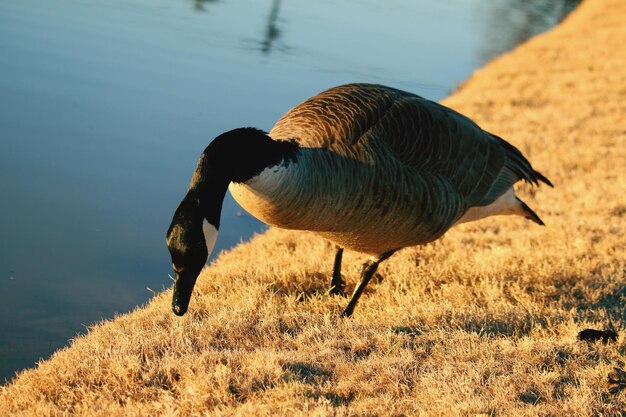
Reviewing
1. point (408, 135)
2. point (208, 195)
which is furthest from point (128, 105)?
point (208, 195)

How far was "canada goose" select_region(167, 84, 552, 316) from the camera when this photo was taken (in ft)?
14.1

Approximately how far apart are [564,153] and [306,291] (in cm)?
677

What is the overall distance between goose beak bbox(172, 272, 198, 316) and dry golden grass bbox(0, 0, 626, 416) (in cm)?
28

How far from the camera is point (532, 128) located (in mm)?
13445

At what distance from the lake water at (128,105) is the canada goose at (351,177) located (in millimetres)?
2420

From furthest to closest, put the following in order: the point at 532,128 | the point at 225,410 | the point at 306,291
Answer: the point at 532,128 < the point at 306,291 < the point at 225,410

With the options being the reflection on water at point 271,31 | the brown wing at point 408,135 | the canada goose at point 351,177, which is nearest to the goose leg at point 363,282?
the canada goose at point 351,177

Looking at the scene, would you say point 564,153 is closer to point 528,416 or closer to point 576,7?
point 528,416

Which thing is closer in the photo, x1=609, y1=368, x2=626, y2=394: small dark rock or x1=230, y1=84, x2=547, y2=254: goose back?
x1=609, y1=368, x2=626, y2=394: small dark rock

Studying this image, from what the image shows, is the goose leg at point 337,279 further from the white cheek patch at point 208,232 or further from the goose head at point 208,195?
the white cheek patch at point 208,232

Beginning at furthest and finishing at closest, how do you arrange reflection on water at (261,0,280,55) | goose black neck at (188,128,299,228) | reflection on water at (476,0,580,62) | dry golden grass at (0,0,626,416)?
reflection on water at (476,0,580,62)
reflection on water at (261,0,280,55)
goose black neck at (188,128,299,228)
dry golden grass at (0,0,626,416)

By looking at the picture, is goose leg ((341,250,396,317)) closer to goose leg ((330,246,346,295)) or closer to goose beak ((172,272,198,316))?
goose leg ((330,246,346,295))

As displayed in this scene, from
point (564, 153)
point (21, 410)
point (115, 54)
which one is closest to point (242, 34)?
point (115, 54)

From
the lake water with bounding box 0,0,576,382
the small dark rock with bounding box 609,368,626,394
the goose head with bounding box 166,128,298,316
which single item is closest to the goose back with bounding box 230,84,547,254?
the goose head with bounding box 166,128,298,316
